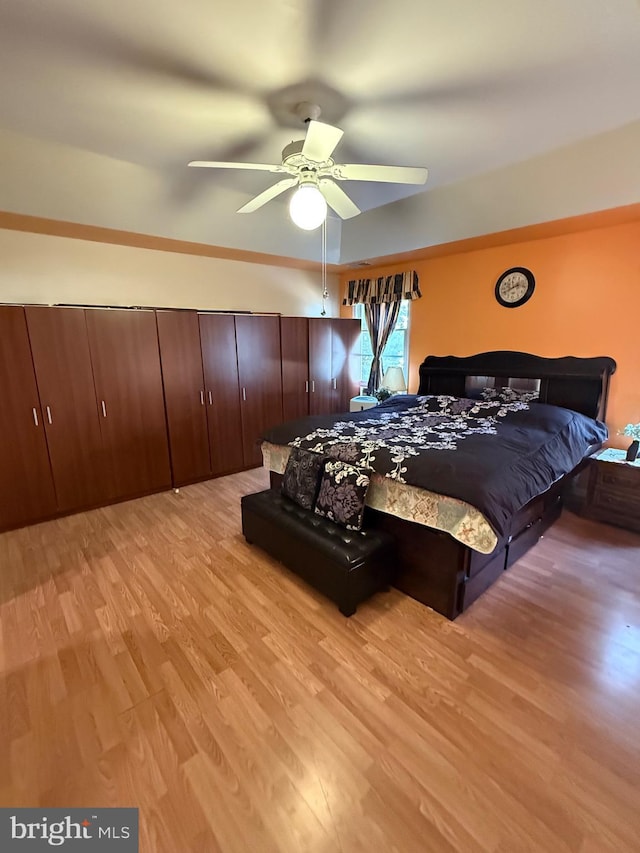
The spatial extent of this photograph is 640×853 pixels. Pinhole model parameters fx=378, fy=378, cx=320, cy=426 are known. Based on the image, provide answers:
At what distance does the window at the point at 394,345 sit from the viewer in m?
4.67

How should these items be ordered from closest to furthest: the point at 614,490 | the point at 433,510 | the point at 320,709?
1. the point at 320,709
2. the point at 433,510
3. the point at 614,490

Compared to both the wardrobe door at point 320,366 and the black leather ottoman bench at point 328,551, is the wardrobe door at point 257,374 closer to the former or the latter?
the wardrobe door at point 320,366

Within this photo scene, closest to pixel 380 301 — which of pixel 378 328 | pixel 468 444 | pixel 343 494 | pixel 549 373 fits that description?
pixel 378 328

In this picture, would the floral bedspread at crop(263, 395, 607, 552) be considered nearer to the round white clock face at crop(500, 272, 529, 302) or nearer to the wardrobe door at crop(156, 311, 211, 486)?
the round white clock face at crop(500, 272, 529, 302)

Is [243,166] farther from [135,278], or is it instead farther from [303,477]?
[135,278]

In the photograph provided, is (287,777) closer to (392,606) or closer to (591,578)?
(392,606)

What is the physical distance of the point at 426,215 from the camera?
3586 millimetres

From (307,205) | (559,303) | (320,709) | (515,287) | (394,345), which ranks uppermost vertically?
(307,205)

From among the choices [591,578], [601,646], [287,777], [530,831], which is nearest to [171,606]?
[287,777]

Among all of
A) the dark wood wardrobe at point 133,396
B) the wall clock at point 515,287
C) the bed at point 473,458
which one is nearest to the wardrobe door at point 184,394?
the dark wood wardrobe at point 133,396

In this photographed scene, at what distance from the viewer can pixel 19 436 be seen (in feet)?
9.91

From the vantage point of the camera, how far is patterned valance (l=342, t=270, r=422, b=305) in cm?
442

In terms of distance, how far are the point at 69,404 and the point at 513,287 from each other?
4.18 metres

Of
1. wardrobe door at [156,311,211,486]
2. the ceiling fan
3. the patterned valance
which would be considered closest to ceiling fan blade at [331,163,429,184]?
the ceiling fan
